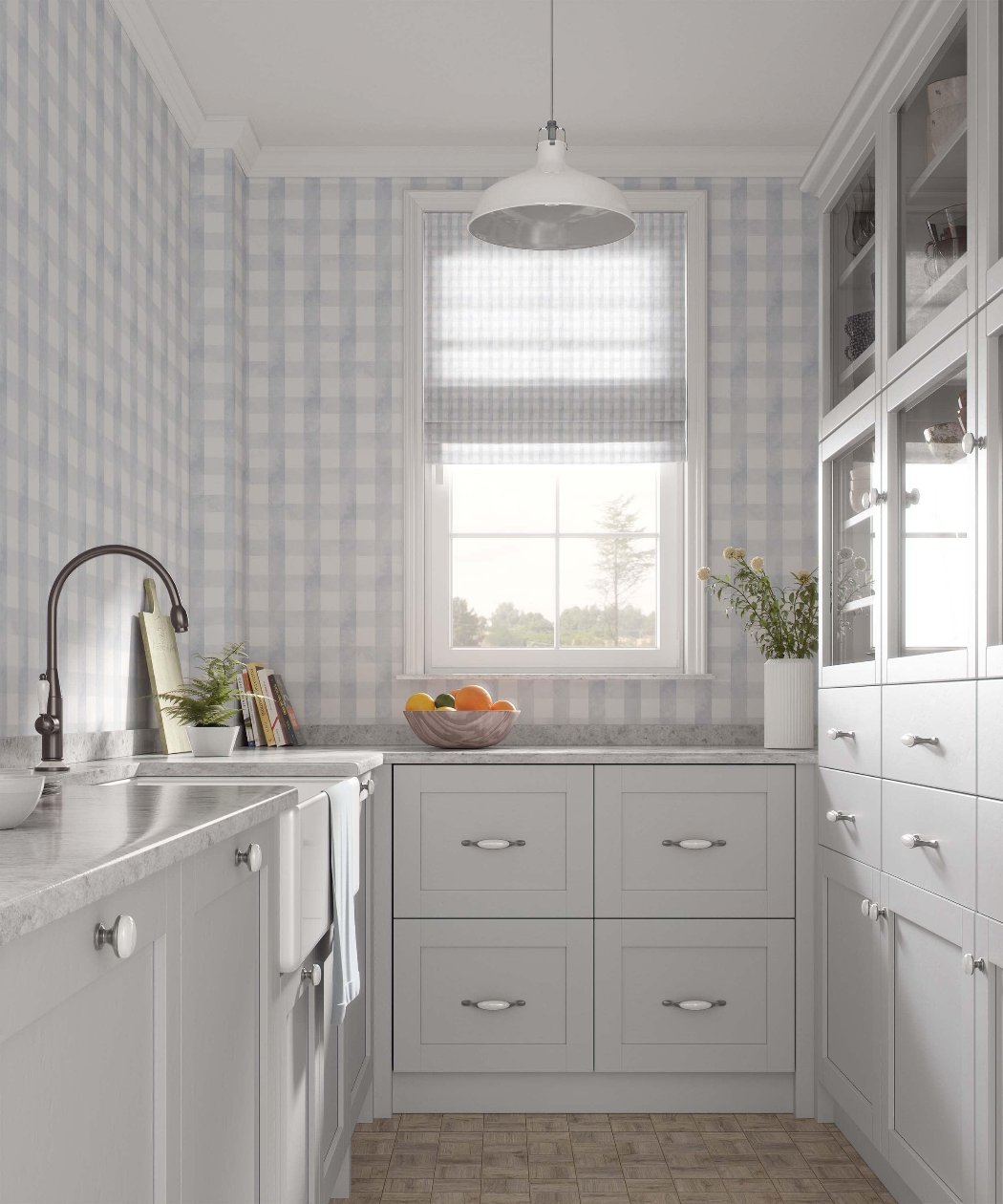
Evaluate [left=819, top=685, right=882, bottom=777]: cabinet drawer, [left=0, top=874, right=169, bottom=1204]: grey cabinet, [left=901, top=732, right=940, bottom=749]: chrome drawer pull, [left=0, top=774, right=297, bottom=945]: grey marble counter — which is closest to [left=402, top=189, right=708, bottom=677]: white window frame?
[left=819, top=685, right=882, bottom=777]: cabinet drawer

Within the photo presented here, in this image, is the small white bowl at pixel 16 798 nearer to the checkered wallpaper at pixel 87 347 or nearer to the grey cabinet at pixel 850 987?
the checkered wallpaper at pixel 87 347

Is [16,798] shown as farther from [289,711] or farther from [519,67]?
[519,67]

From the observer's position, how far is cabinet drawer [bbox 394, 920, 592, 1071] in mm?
2887

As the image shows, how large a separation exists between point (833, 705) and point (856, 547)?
37cm

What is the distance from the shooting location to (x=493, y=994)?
290 centimetres

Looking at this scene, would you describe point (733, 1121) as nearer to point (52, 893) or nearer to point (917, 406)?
point (917, 406)

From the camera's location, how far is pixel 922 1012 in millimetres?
2148

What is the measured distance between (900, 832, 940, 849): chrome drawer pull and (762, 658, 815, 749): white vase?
88 cm

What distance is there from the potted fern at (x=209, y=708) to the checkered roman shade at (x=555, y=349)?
101cm

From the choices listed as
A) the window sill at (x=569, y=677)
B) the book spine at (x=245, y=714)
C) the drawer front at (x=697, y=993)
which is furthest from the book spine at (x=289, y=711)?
the drawer front at (x=697, y=993)

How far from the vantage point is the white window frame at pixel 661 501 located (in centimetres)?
350

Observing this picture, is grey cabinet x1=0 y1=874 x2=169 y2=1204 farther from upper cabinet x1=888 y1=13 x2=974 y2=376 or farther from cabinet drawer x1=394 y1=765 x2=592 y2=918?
cabinet drawer x1=394 y1=765 x2=592 y2=918

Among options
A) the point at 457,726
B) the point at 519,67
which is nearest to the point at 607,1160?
the point at 457,726

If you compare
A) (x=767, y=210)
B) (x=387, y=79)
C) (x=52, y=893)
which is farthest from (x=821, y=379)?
(x=52, y=893)
